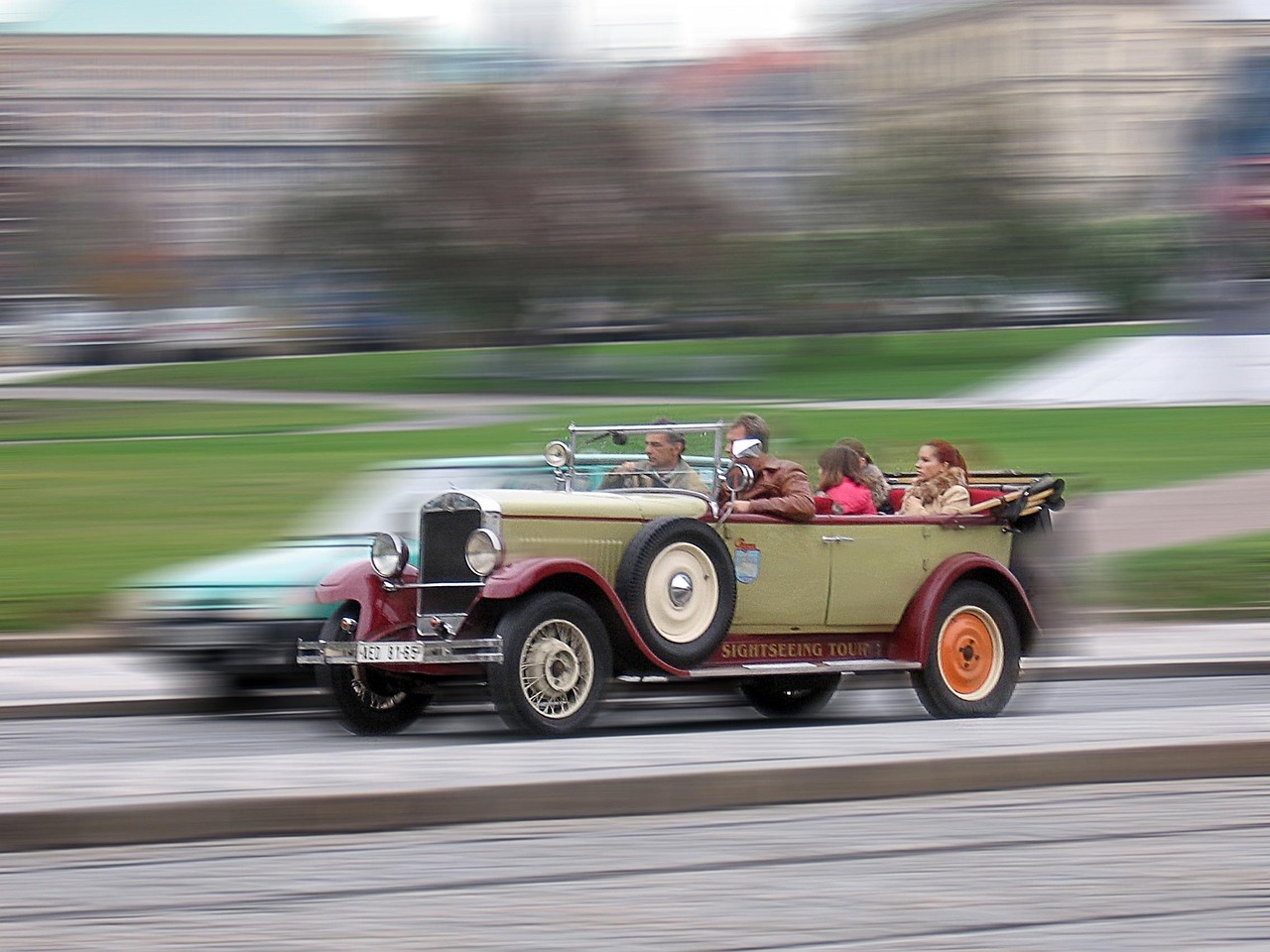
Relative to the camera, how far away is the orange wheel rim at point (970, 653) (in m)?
10.5

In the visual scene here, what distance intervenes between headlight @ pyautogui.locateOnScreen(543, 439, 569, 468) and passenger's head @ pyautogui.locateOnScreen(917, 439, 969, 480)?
1.90m

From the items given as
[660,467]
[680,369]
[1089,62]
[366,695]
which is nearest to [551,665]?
[366,695]

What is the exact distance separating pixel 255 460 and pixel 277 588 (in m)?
20.5

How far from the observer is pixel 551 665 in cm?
926

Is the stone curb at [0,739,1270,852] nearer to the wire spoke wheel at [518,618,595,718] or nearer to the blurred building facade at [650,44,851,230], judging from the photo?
the wire spoke wheel at [518,618,595,718]

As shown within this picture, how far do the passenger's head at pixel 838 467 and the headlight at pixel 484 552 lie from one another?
2.24m

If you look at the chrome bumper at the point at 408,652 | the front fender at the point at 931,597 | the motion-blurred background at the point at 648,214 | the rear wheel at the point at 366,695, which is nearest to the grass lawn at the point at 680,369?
the motion-blurred background at the point at 648,214

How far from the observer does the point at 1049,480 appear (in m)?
10.9

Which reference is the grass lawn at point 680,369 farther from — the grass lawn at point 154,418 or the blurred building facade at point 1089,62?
the blurred building facade at point 1089,62

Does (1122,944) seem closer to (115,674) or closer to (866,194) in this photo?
(115,674)

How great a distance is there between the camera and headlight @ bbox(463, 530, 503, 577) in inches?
364

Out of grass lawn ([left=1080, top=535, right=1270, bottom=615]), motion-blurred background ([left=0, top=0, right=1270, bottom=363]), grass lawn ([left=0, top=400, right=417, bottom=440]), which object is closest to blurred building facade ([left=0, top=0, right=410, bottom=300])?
motion-blurred background ([left=0, top=0, right=1270, bottom=363])

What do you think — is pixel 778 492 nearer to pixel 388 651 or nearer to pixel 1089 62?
pixel 388 651

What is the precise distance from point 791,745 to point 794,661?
A: 6.22 feet
